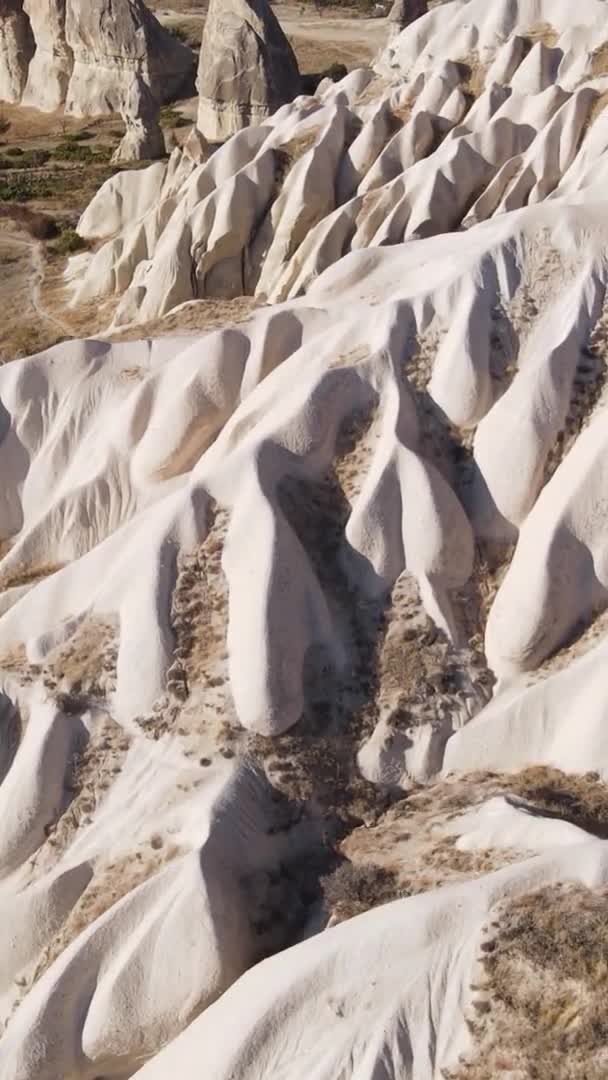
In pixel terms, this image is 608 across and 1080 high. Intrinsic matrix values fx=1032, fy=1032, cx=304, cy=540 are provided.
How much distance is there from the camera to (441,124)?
2284 centimetres

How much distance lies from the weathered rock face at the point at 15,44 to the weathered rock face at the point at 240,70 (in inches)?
571

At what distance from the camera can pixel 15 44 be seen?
4900 centimetres

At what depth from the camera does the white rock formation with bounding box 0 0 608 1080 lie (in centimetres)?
763

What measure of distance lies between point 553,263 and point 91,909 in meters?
9.13

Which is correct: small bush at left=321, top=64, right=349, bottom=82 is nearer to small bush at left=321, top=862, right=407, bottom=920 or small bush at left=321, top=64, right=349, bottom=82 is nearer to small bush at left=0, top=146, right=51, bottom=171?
small bush at left=0, top=146, right=51, bottom=171

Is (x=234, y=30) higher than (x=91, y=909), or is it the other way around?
(x=234, y=30)

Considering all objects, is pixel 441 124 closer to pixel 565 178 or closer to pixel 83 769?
pixel 565 178

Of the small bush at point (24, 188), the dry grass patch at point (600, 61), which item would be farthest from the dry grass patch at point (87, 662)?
the small bush at point (24, 188)

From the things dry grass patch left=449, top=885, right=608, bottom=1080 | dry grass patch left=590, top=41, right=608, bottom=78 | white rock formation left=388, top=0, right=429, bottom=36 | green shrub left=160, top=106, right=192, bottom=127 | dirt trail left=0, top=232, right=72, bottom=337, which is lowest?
dry grass patch left=449, top=885, right=608, bottom=1080

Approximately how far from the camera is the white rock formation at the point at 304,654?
7.63 metres

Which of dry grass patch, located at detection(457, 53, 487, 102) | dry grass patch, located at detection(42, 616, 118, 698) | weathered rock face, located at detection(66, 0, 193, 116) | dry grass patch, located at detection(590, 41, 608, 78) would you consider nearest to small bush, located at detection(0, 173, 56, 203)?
weathered rock face, located at detection(66, 0, 193, 116)

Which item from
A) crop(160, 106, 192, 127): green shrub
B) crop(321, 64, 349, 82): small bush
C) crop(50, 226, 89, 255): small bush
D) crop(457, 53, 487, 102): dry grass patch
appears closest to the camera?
crop(457, 53, 487, 102): dry grass patch

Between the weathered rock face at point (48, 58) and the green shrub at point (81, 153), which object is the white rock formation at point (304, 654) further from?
the weathered rock face at point (48, 58)

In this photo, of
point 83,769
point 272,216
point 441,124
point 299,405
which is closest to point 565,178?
point 441,124
